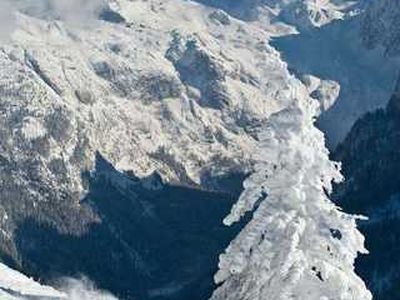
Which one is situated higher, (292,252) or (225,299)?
(292,252)

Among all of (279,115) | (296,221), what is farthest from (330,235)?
(279,115)

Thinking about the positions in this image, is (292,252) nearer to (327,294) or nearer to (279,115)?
(327,294)

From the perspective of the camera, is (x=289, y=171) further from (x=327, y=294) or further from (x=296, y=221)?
(x=327, y=294)

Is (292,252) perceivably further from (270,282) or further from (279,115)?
(279,115)

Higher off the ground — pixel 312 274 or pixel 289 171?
pixel 289 171

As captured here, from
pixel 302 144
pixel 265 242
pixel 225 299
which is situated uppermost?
pixel 302 144

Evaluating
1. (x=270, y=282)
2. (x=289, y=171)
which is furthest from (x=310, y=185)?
(x=270, y=282)
